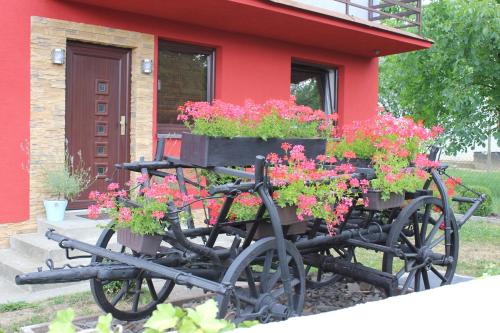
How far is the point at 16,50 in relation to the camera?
6.79 metres

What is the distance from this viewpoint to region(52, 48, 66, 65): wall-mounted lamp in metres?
7.02

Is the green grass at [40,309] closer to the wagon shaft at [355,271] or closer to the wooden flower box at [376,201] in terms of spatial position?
the wagon shaft at [355,271]

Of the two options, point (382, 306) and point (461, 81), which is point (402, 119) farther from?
point (461, 81)

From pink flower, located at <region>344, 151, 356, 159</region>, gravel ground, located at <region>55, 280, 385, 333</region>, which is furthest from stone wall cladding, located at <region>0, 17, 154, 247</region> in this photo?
pink flower, located at <region>344, 151, 356, 159</region>

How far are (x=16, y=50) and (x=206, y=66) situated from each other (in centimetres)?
308

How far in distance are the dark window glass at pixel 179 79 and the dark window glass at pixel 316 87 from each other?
227 centimetres

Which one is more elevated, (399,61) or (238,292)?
(399,61)

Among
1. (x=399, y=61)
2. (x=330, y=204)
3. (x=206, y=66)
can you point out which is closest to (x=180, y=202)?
(x=330, y=204)

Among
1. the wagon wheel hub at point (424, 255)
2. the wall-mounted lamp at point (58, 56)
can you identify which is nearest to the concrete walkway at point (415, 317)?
the wagon wheel hub at point (424, 255)

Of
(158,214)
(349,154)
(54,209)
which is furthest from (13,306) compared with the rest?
(349,154)

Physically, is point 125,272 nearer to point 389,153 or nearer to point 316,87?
point 389,153

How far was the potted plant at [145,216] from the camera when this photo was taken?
304 cm

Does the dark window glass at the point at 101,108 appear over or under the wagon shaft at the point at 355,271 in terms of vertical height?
over

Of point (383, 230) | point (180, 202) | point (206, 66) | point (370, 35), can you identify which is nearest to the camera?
point (180, 202)
